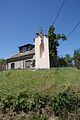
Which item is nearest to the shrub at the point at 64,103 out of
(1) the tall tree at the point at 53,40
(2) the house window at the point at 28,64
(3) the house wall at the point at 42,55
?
(3) the house wall at the point at 42,55

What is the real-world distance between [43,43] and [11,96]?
11.2 meters

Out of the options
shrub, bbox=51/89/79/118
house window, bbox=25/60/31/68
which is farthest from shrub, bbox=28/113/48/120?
house window, bbox=25/60/31/68

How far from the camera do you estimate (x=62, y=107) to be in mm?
4508

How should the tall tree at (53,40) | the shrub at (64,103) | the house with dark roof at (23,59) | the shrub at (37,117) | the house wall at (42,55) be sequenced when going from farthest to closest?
the house with dark roof at (23,59)
the tall tree at (53,40)
the house wall at (42,55)
the shrub at (64,103)
the shrub at (37,117)

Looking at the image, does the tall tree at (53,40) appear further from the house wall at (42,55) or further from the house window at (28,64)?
the house window at (28,64)

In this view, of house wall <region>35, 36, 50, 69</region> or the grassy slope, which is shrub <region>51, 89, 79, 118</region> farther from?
house wall <region>35, 36, 50, 69</region>

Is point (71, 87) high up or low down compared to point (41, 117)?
up

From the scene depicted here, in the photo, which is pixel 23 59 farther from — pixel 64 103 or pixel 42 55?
pixel 64 103

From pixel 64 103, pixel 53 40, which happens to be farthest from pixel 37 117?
pixel 53 40

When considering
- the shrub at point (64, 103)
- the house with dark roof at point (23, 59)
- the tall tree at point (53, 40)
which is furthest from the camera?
the house with dark roof at point (23, 59)

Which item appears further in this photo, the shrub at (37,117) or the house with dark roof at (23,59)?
the house with dark roof at (23,59)

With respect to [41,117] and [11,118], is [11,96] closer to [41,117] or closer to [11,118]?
[11,118]

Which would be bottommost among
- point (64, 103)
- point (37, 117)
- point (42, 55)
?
point (37, 117)

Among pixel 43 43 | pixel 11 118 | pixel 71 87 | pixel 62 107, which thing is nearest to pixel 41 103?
pixel 62 107
